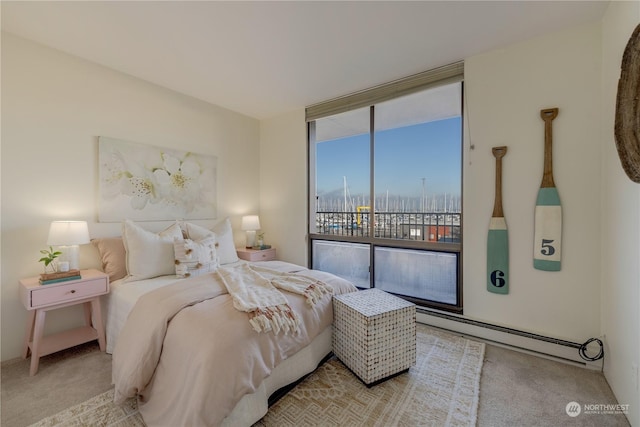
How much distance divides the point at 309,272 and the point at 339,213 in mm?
1446

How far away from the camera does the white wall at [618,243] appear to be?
4.88 feet

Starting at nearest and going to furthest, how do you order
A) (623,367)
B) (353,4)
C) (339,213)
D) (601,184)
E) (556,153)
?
(623,367), (353,4), (601,184), (556,153), (339,213)

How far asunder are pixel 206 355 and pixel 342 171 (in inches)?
114

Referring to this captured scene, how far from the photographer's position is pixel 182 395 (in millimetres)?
1292

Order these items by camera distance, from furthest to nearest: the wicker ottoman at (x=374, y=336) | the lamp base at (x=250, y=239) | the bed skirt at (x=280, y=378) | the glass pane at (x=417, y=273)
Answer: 1. the lamp base at (x=250, y=239)
2. the glass pane at (x=417, y=273)
3. the wicker ottoman at (x=374, y=336)
4. the bed skirt at (x=280, y=378)

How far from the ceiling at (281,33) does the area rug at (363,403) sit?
8.58ft

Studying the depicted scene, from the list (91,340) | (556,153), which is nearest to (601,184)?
(556,153)

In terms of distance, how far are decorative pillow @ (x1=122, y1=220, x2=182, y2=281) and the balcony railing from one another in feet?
6.32

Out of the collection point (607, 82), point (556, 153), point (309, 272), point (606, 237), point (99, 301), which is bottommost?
point (99, 301)

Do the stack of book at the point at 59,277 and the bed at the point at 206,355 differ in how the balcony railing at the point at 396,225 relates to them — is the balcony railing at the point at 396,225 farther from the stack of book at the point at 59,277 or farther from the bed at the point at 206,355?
the stack of book at the point at 59,277

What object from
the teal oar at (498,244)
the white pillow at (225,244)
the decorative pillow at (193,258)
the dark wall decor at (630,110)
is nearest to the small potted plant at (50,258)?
the decorative pillow at (193,258)

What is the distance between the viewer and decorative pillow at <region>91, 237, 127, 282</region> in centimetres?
240

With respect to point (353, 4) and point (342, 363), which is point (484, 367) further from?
point (353, 4)

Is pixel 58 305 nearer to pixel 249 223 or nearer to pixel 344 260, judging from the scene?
pixel 249 223
